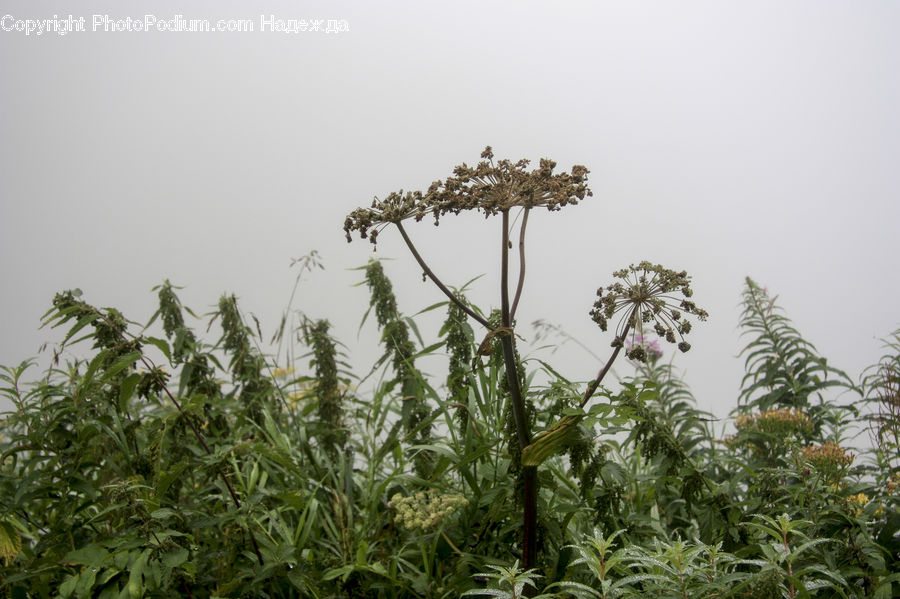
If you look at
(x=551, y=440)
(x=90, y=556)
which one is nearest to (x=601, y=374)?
(x=551, y=440)

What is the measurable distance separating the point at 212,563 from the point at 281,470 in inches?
18.2

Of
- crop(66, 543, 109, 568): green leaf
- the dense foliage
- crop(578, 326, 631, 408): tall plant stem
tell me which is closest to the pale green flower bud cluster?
the dense foliage

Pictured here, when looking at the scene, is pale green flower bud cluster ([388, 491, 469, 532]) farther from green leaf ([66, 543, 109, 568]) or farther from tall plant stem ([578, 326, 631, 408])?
green leaf ([66, 543, 109, 568])

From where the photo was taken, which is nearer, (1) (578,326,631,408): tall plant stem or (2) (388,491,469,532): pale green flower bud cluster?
(1) (578,326,631,408): tall plant stem

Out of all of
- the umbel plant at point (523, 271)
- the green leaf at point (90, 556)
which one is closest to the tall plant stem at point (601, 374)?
the umbel plant at point (523, 271)

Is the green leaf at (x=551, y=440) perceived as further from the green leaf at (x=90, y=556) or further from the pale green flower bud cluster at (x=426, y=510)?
the green leaf at (x=90, y=556)

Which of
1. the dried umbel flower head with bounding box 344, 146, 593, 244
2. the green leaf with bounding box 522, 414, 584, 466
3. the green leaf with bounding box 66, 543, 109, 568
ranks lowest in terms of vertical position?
the green leaf with bounding box 66, 543, 109, 568

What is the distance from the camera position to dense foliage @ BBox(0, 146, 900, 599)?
1438 mm

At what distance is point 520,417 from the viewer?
1.46m

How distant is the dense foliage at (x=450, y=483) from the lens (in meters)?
1.44

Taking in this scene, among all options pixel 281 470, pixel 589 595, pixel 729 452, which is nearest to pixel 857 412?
pixel 729 452

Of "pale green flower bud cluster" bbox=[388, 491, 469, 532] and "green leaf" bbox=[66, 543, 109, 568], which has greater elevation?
"pale green flower bud cluster" bbox=[388, 491, 469, 532]

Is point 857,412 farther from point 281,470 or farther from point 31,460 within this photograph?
point 31,460

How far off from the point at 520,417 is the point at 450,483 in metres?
0.82
